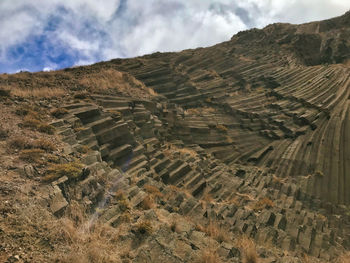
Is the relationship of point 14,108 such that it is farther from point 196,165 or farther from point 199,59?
point 199,59

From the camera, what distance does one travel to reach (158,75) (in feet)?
91.8

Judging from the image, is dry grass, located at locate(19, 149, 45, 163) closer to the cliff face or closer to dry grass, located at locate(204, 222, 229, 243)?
dry grass, located at locate(204, 222, 229, 243)

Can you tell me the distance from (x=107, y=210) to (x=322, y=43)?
46614mm

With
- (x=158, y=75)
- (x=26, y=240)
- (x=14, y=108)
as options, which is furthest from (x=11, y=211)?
(x=158, y=75)

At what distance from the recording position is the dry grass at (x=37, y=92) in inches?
550

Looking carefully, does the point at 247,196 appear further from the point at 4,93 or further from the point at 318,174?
the point at 4,93

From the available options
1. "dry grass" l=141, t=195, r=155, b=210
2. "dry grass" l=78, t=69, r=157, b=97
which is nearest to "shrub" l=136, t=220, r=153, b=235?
"dry grass" l=141, t=195, r=155, b=210

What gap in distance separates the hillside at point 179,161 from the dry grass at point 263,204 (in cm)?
6

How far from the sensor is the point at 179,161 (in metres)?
15.3

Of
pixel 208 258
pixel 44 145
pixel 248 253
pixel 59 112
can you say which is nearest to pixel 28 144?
pixel 44 145

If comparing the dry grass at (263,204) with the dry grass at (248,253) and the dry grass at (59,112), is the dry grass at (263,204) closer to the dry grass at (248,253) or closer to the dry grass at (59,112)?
the dry grass at (248,253)

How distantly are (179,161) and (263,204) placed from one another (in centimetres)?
552

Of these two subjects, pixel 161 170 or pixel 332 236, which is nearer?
pixel 332 236

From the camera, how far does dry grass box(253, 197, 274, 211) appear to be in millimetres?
13004
